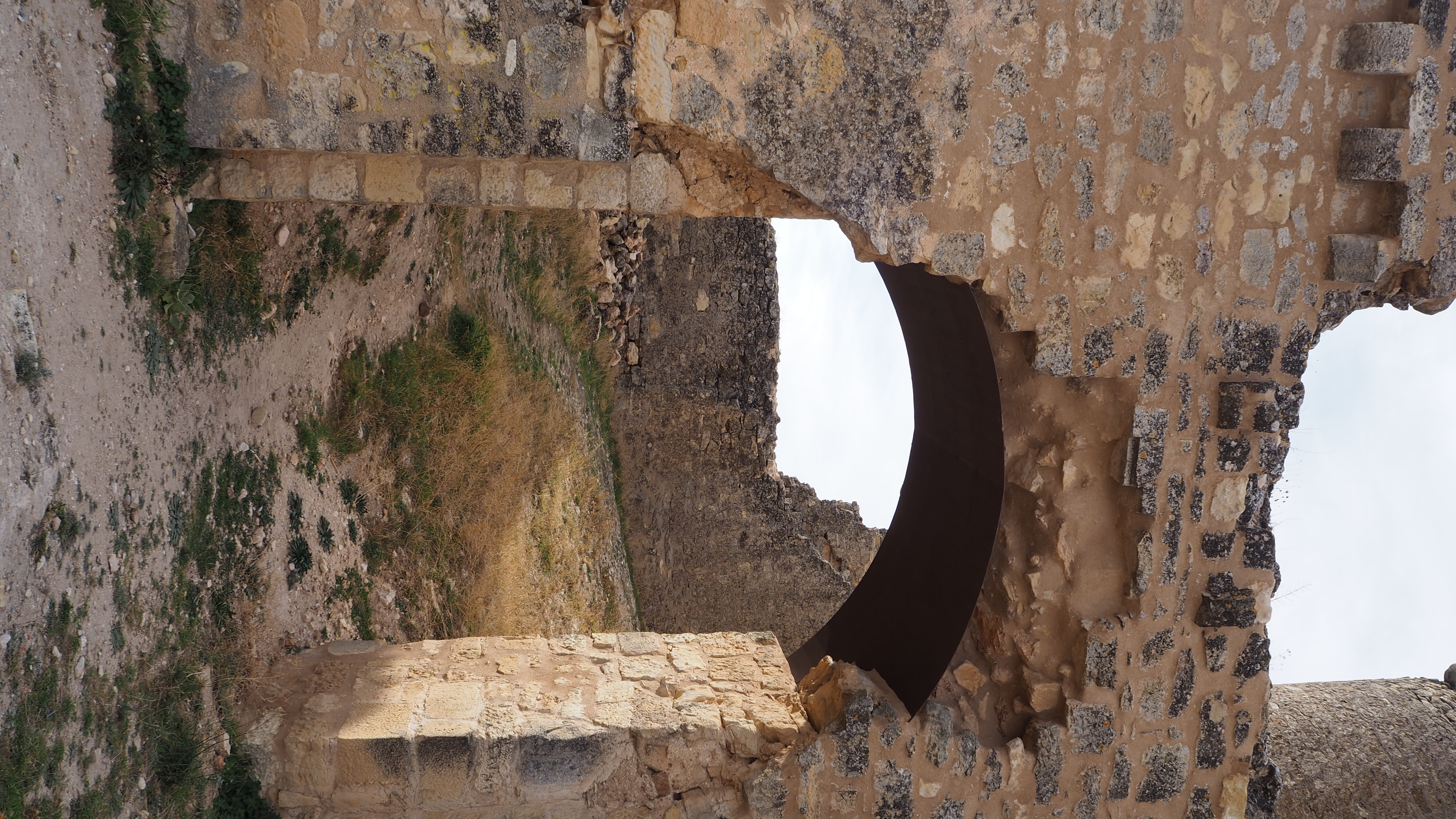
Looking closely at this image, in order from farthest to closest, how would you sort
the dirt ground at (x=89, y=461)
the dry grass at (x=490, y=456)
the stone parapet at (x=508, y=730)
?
the dry grass at (x=490, y=456) → the stone parapet at (x=508, y=730) → the dirt ground at (x=89, y=461)

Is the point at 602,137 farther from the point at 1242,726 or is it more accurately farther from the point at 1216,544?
the point at 1242,726

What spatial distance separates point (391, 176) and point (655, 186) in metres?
0.86

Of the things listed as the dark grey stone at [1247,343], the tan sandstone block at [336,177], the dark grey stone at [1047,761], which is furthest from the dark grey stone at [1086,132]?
the tan sandstone block at [336,177]

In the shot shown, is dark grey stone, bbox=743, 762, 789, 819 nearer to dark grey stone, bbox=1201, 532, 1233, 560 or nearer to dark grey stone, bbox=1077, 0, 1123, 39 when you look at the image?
dark grey stone, bbox=1201, 532, 1233, 560

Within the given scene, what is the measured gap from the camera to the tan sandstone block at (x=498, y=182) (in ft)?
10.9

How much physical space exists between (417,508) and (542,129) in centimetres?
314

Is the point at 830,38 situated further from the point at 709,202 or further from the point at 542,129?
the point at 542,129

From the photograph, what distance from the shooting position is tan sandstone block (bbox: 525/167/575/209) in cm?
334

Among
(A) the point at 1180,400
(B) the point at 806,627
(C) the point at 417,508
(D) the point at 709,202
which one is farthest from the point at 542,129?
(B) the point at 806,627

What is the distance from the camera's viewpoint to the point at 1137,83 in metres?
3.52

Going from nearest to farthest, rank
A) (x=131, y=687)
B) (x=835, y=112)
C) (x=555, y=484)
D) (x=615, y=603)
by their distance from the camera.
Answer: (x=131, y=687)
(x=835, y=112)
(x=555, y=484)
(x=615, y=603)

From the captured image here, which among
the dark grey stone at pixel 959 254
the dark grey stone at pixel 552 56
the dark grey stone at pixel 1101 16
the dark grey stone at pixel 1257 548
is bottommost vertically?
the dark grey stone at pixel 1257 548

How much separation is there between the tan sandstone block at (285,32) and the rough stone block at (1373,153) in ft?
11.5

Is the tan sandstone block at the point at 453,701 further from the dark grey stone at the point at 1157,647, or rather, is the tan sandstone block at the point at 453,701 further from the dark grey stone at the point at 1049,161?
the dark grey stone at the point at 1049,161
